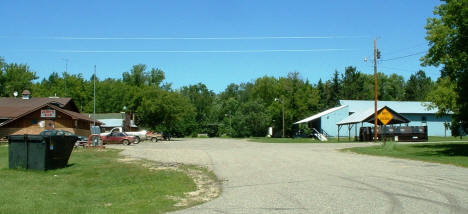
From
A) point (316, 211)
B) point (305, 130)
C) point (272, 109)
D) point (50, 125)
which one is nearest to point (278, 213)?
point (316, 211)

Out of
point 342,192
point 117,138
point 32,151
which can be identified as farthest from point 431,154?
point 117,138

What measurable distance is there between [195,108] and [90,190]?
8472 centimetres

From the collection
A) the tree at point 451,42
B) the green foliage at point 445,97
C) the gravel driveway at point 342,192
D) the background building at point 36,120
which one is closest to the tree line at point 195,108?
the background building at point 36,120

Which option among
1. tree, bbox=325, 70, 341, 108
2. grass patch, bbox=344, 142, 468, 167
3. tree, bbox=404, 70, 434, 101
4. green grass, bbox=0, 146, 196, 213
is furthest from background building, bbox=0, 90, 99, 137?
tree, bbox=404, 70, 434, 101

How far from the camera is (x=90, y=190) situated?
40.9 feet

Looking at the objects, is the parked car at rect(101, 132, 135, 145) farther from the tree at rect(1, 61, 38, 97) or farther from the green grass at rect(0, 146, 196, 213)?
the tree at rect(1, 61, 38, 97)

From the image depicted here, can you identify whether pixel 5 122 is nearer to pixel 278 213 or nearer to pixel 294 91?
pixel 278 213

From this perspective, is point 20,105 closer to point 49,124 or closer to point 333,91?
point 49,124

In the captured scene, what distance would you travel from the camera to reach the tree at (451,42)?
85.1 feet

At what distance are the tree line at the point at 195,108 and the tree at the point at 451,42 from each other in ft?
172

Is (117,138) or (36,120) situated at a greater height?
(36,120)

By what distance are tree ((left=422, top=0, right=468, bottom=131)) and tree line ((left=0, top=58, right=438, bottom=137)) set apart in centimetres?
5257

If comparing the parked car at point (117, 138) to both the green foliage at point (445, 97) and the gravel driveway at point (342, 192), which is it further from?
the gravel driveway at point (342, 192)

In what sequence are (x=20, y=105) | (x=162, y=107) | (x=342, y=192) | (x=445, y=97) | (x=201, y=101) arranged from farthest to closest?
1. (x=201, y=101)
2. (x=162, y=107)
3. (x=20, y=105)
4. (x=445, y=97)
5. (x=342, y=192)
